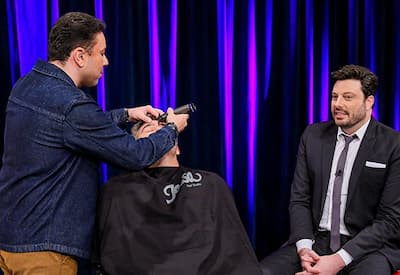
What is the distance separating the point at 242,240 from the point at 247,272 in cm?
11

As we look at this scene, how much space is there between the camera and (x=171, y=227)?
1.82m

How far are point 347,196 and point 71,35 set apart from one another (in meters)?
1.28

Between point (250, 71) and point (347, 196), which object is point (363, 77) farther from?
point (250, 71)

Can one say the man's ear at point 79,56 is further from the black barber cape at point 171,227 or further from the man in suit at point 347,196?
the man in suit at point 347,196

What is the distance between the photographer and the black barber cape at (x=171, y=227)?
1.76 m

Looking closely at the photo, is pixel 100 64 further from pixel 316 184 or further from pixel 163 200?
pixel 316 184

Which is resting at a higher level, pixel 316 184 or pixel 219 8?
pixel 219 8

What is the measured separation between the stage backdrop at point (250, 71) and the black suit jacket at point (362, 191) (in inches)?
22.1

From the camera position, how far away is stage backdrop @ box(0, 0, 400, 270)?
2777 mm

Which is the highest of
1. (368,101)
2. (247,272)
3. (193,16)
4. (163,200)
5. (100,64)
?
(193,16)

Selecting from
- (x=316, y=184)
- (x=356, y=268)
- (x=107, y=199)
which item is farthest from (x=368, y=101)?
(x=107, y=199)

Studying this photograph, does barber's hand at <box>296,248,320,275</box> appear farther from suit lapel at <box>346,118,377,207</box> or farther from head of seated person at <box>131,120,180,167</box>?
head of seated person at <box>131,120,180,167</box>

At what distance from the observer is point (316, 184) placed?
240 cm

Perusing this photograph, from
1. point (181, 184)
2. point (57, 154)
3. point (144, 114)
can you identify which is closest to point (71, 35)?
point (57, 154)
